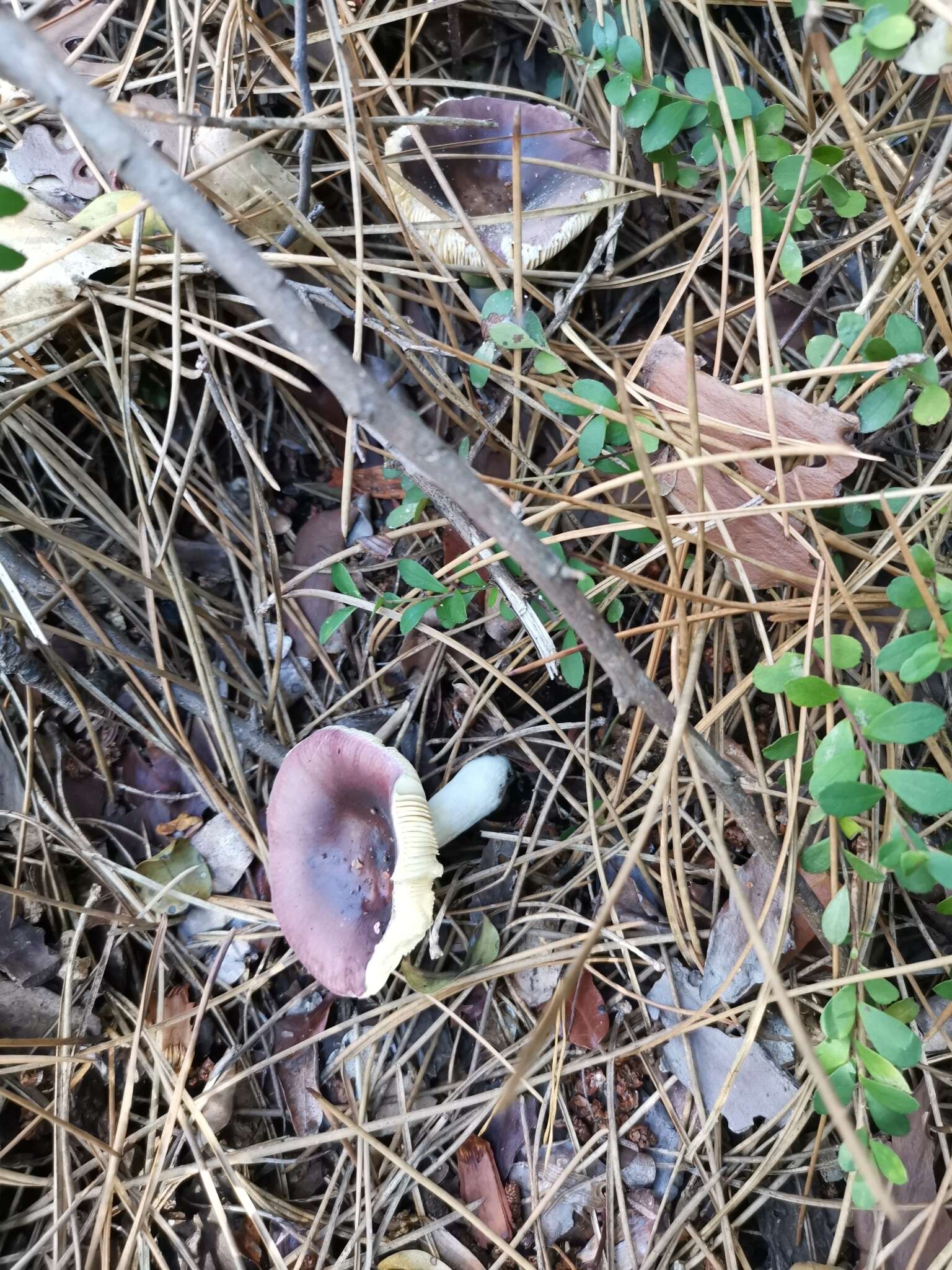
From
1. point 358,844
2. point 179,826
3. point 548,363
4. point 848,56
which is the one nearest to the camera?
point 848,56

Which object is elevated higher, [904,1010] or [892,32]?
[892,32]

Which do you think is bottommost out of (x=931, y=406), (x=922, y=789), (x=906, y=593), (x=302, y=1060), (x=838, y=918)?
(x=302, y=1060)

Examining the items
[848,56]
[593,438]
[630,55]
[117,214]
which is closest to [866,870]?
[593,438]

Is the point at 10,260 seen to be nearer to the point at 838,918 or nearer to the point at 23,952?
the point at 838,918

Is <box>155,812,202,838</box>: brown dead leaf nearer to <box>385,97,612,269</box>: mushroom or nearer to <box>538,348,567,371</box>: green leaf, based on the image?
<box>538,348,567,371</box>: green leaf

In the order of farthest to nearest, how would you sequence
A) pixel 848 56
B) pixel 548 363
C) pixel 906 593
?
pixel 548 363 < pixel 906 593 < pixel 848 56

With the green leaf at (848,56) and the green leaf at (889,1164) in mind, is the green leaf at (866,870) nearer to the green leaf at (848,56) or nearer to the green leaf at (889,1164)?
the green leaf at (889,1164)

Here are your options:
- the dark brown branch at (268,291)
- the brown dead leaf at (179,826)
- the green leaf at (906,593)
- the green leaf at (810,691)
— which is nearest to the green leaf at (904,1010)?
the green leaf at (810,691)
